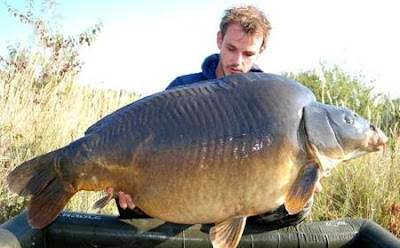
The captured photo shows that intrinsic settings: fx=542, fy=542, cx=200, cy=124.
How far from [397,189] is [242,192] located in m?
2.16

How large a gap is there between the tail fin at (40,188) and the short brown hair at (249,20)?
1.38 meters

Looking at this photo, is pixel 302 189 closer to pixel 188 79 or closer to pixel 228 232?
pixel 228 232

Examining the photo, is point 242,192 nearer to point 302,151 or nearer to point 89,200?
point 302,151

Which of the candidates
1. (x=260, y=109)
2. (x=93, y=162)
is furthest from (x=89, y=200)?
(x=260, y=109)

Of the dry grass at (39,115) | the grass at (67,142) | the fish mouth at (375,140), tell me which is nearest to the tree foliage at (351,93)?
the grass at (67,142)

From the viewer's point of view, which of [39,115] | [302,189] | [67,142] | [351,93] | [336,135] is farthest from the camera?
[351,93]

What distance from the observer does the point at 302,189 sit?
64.3 inches

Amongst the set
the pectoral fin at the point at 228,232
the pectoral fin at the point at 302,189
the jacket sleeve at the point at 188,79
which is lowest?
the pectoral fin at the point at 228,232

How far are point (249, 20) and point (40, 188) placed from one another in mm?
1487

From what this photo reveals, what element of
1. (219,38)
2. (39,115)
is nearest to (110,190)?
(219,38)

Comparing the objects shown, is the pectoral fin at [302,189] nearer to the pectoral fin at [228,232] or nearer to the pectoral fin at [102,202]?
the pectoral fin at [228,232]

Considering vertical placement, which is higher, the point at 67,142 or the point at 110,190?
the point at 110,190

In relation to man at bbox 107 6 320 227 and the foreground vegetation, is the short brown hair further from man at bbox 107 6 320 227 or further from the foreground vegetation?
the foreground vegetation

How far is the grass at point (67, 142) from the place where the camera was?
3186 millimetres
